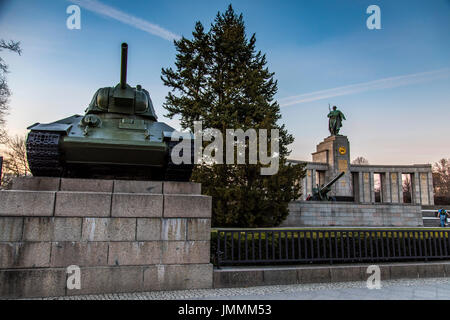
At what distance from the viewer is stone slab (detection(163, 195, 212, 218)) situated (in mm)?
5633

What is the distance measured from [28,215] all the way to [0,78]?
644 inches

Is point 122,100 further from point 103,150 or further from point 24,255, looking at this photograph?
point 24,255

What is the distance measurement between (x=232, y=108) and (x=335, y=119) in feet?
51.3

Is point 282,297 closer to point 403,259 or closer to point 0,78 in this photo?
point 403,259

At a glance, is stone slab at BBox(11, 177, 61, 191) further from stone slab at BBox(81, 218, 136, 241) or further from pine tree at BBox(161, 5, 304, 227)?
pine tree at BBox(161, 5, 304, 227)

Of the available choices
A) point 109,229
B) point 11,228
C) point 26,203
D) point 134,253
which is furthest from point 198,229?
point 11,228

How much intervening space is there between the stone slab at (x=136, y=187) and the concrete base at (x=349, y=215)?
55.3ft

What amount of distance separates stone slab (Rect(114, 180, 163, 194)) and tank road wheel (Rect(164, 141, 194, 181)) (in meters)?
0.34

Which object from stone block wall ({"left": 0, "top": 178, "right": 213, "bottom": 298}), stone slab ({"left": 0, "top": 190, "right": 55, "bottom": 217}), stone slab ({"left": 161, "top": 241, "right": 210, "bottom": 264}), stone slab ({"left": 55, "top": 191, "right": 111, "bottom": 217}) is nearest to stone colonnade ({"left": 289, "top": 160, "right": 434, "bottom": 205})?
stone slab ({"left": 161, "top": 241, "right": 210, "bottom": 264})

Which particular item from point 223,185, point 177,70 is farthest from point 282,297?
point 177,70

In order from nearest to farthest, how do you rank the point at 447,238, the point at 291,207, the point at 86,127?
the point at 86,127 < the point at 447,238 < the point at 291,207

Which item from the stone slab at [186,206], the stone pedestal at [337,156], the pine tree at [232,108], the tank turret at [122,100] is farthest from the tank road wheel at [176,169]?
the stone pedestal at [337,156]

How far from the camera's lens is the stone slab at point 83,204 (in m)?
5.18

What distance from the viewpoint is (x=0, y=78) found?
57.3 feet
